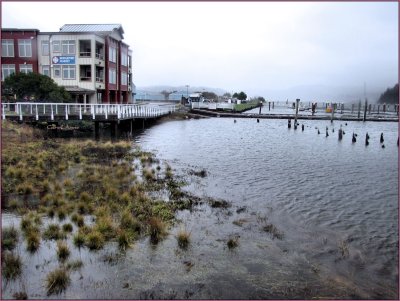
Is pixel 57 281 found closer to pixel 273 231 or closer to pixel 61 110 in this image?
pixel 273 231

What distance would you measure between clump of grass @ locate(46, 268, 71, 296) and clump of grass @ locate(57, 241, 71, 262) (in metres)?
0.87

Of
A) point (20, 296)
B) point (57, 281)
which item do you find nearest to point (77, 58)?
point (57, 281)

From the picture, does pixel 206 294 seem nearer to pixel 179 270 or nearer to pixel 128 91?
pixel 179 270

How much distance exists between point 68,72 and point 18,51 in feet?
20.9

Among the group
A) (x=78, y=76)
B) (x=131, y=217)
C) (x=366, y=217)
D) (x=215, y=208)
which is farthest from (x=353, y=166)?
(x=78, y=76)

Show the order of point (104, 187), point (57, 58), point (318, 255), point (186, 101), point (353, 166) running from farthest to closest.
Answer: point (186, 101) → point (57, 58) → point (353, 166) → point (104, 187) → point (318, 255)

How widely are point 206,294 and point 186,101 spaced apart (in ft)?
282

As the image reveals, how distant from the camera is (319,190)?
17844 mm

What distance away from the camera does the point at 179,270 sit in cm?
904

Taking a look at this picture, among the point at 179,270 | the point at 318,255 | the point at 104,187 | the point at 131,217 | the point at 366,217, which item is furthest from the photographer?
the point at 104,187

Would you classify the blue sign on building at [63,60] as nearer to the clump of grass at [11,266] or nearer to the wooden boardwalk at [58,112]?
the wooden boardwalk at [58,112]

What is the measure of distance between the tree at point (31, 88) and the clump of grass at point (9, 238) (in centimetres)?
2756

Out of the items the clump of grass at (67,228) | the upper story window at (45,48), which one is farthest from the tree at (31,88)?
the clump of grass at (67,228)

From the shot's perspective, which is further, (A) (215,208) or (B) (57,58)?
(B) (57,58)
